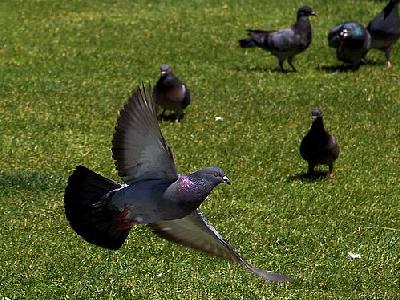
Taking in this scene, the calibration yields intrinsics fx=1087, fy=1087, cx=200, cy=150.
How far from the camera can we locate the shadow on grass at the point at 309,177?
11266 mm

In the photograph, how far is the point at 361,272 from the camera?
8445mm

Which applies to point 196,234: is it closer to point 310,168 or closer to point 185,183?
point 185,183

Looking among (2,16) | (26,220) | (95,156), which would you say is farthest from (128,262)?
(2,16)

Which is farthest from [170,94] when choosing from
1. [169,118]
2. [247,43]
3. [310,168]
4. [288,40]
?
[247,43]

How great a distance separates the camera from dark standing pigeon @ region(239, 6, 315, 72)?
53.6 feet

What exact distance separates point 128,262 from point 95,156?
3.62 m

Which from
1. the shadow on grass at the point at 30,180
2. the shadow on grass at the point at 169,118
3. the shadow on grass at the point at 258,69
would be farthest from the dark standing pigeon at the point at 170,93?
the shadow on grass at the point at 258,69

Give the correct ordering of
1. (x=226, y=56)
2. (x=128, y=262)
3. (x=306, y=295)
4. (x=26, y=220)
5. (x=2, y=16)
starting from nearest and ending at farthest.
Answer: (x=306, y=295) → (x=128, y=262) → (x=26, y=220) → (x=226, y=56) → (x=2, y=16)

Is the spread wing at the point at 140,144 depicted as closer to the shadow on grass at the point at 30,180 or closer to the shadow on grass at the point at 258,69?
the shadow on grass at the point at 30,180

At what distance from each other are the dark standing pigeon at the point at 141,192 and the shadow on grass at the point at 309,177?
465 cm

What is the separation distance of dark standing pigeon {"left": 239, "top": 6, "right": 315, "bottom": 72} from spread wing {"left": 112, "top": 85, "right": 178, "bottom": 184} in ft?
33.4

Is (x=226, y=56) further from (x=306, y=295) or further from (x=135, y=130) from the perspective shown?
(x=135, y=130)

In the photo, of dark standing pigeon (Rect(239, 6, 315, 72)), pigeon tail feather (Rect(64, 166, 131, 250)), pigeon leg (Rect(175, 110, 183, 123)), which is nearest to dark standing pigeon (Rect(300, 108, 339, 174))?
pigeon leg (Rect(175, 110, 183, 123))

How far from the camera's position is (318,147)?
1112cm
